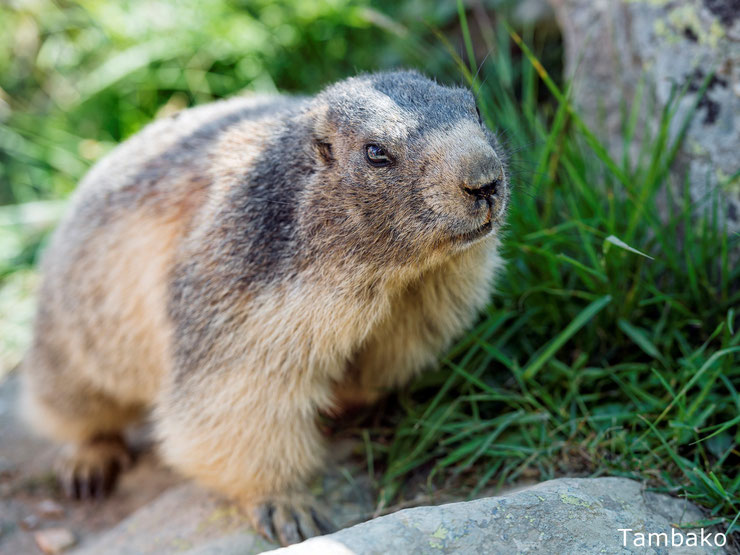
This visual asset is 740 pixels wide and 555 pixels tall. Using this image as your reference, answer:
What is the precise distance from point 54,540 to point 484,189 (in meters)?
3.64

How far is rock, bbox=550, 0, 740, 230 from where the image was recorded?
430cm

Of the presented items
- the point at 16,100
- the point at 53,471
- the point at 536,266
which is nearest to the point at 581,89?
the point at 536,266

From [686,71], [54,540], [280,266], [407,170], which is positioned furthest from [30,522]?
[686,71]

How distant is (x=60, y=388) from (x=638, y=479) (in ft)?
12.7

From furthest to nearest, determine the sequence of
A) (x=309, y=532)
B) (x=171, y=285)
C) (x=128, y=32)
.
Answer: (x=128, y=32)
(x=171, y=285)
(x=309, y=532)

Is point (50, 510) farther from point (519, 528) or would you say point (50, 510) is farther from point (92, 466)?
point (519, 528)

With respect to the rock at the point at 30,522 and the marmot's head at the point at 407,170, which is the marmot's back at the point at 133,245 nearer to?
the marmot's head at the point at 407,170

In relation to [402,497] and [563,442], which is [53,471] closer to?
[402,497]

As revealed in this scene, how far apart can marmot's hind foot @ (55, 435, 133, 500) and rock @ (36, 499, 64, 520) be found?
0.47 feet

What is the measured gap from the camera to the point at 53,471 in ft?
19.0

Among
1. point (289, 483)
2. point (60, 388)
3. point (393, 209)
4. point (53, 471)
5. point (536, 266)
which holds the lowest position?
point (53, 471)

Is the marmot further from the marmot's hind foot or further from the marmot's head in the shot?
the marmot's hind foot

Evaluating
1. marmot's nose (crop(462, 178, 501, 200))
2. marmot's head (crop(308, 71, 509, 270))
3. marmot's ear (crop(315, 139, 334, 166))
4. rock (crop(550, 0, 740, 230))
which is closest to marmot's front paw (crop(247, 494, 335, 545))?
marmot's head (crop(308, 71, 509, 270))

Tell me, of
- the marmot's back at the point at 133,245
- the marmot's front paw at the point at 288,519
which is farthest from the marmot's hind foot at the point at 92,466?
the marmot's front paw at the point at 288,519
